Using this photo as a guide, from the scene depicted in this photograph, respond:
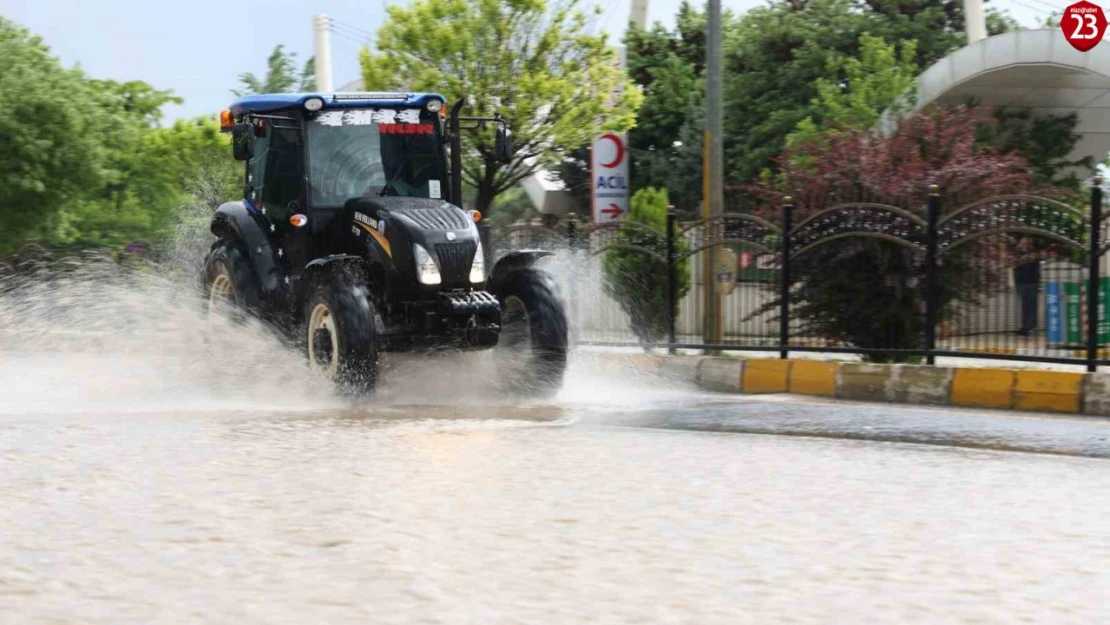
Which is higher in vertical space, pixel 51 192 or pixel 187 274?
pixel 51 192

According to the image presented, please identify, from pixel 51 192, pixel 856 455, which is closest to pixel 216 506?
pixel 856 455

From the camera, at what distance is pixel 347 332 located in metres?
10.8

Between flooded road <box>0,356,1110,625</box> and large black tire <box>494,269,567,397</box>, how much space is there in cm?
103

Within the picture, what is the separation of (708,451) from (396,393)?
3829 millimetres

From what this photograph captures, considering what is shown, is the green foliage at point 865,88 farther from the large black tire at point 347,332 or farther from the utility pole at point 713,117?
the large black tire at point 347,332

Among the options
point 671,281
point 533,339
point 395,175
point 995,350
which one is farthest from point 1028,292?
point 395,175

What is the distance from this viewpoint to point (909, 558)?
5.71 metres

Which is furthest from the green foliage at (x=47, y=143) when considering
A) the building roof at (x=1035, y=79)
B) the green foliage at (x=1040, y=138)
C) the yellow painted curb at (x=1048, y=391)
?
the yellow painted curb at (x=1048, y=391)

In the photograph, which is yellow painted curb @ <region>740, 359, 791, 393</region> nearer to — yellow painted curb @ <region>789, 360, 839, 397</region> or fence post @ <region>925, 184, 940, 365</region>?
yellow painted curb @ <region>789, 360, 839, 397</region>

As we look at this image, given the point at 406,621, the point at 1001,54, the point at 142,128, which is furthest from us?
the point at 142,128

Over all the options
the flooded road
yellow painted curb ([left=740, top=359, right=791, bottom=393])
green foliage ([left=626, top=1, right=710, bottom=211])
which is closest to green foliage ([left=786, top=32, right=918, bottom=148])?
green foliage ([left=626, top=1, right=710, bottom=211])

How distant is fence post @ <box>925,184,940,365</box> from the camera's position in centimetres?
1324

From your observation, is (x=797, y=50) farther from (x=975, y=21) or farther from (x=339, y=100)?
(x=339, y=100)

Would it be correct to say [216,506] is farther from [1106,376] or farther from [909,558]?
[1106,376]
